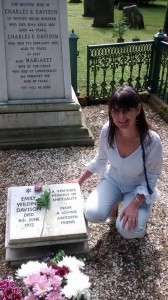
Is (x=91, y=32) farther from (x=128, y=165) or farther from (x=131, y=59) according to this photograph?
(x=128, y=165)

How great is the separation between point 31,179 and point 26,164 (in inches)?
13.5

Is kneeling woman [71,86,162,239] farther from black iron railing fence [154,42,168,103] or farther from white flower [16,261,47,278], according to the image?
black iron railing fence [154,42,168,103]

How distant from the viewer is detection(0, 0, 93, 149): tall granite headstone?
13.4 ft

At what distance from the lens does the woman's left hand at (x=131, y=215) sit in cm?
257

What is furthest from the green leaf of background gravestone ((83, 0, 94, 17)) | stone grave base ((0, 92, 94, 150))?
background gravestone ((83, 0, 94, 17))

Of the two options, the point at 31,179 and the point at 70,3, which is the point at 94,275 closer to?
the point at 31,179

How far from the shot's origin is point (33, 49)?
4238 millimetres

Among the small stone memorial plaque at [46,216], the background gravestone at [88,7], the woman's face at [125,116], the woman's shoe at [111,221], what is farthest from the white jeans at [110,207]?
the background gravestone at [88,7]

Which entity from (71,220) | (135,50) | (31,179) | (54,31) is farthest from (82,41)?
(71,220)

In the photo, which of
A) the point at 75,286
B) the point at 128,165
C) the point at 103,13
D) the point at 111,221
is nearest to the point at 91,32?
the point at 103,13

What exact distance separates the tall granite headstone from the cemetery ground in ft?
0.97

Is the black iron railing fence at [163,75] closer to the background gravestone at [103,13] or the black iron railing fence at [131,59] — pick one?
the black iron railing fence at [131,59]

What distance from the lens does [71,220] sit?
2.78 meters

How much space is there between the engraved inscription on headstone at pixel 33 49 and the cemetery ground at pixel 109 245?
871 millimetres
